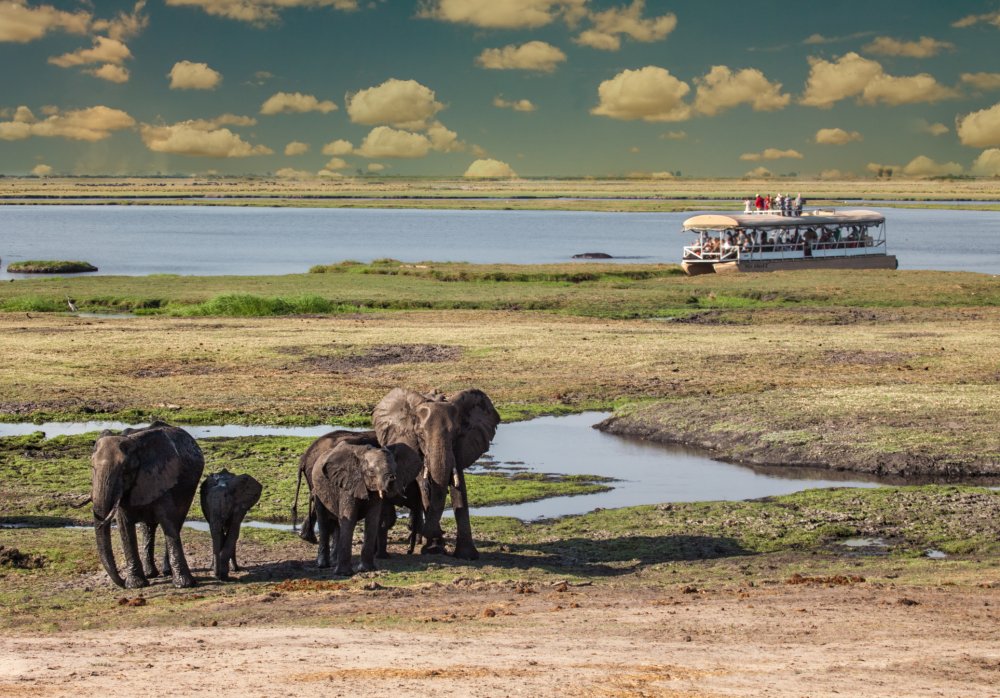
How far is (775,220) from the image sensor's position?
7450cm

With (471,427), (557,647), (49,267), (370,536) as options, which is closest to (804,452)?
(471,427)

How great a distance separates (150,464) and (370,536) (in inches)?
105

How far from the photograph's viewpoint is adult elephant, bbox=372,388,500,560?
16844 millimetres

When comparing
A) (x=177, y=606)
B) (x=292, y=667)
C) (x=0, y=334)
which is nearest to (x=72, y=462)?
(x=177, y=606)

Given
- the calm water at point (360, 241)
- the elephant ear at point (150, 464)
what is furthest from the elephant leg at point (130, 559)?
the calm water at point (360, 241)

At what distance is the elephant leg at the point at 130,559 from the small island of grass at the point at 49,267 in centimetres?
6980

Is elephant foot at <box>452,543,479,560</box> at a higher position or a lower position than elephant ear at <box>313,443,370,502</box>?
lower

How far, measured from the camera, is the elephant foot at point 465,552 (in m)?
16.8

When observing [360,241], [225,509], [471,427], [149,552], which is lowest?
[149,552]

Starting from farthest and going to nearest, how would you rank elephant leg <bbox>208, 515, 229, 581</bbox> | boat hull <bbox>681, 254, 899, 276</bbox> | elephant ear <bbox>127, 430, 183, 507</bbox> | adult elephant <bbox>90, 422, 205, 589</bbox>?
boat hull <bbox>681, 254, 899, 276</bbox> → elephant leg <bbox>208, 515, 229, 581</bbox> → elephant ear <bbox>127, 430, 183, 507</bbox> → adult elephant <bbox>90, 422, 205, 589</bbox>

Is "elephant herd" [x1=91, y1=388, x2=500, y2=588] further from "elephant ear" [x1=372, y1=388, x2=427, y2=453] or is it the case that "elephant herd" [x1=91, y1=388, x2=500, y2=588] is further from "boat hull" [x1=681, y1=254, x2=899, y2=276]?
"boat hull" [x1=681, y1=254, x2=899, y2=276]

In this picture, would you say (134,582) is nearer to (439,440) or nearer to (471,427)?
(439,440)

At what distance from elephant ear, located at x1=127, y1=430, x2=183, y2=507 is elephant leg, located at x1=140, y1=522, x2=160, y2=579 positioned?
572 millimetres

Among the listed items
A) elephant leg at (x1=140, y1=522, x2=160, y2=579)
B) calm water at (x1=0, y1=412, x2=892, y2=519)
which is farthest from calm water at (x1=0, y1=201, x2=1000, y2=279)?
elephant leg at (x1=140, y1=522, x2=160, y2=579)
